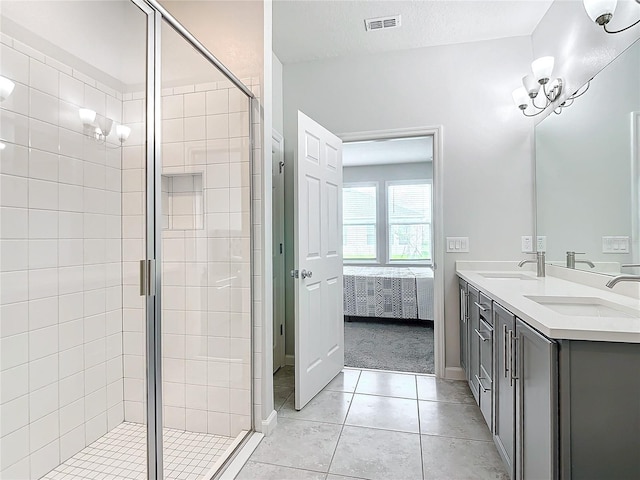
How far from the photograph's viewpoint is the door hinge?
1.47m

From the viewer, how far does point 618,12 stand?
1786 mm

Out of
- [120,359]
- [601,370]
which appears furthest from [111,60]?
[601,370]

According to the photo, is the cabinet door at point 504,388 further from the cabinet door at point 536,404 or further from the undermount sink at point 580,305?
the undermount sink at point 580,305

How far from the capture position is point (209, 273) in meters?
2.03

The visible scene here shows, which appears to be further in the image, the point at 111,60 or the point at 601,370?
the point at 111,60

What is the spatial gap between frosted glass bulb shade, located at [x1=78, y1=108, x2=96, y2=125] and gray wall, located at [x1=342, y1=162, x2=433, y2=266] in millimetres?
5549

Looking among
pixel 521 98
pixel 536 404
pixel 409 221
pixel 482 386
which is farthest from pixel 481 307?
pixel 409 221

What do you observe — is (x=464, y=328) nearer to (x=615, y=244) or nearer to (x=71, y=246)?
(x=615, y=244)

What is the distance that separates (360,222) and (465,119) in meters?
4.04

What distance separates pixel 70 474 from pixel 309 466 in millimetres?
1072

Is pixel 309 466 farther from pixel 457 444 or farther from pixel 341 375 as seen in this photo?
pixel 341 375

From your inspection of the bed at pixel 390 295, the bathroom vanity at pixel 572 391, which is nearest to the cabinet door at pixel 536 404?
the bathroom vanity at pixel 572 391

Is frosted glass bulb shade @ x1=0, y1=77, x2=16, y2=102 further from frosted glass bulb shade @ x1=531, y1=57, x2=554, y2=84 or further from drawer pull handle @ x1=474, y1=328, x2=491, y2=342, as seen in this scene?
frosted glass bulb shade @ x1=531, y1=57, x2=554, y2=84

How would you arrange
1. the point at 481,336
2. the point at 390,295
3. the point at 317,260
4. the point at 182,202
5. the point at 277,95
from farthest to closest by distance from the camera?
the point at 390,295
the point at 277,95
the point at 317,260
the point at 481,336
the point at 182,202
